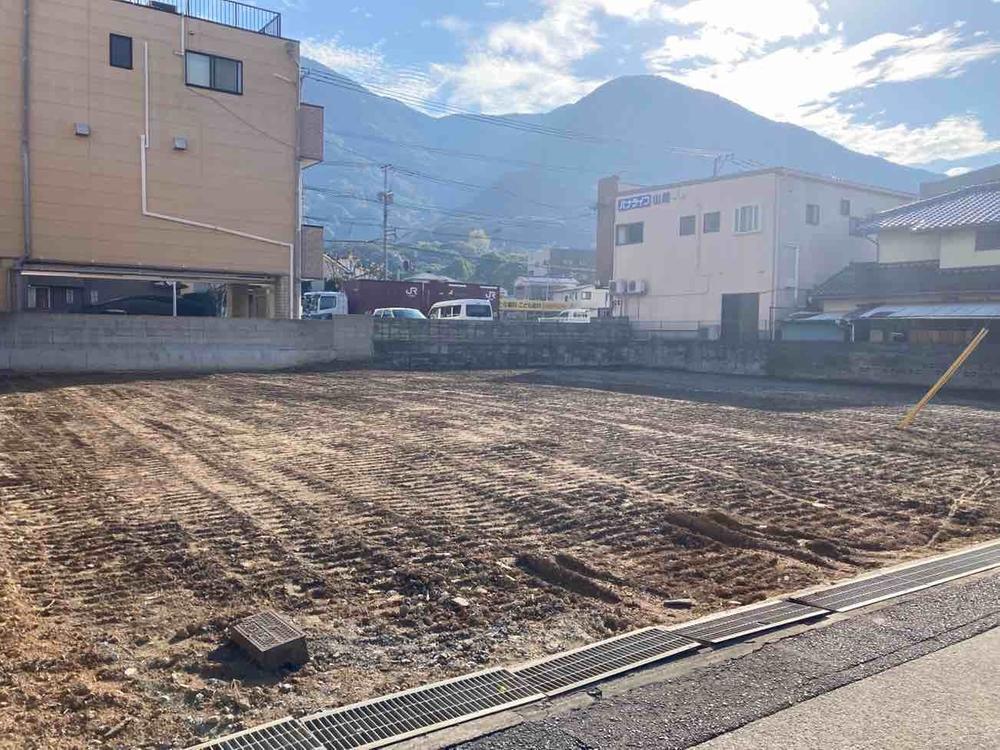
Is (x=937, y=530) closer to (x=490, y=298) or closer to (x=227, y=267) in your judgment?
(x=227, y=267)

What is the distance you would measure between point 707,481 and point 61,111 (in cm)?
1919

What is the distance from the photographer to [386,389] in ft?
51.7

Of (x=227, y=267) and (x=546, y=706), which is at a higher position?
(x=227, y=267)

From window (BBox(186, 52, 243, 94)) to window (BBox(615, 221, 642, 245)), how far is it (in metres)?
19.5

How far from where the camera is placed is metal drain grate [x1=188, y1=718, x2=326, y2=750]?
9.09ft

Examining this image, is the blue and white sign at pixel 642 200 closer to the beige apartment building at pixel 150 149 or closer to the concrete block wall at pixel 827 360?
the concrete block wall at pixel 827 360

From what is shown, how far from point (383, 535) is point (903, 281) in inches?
992

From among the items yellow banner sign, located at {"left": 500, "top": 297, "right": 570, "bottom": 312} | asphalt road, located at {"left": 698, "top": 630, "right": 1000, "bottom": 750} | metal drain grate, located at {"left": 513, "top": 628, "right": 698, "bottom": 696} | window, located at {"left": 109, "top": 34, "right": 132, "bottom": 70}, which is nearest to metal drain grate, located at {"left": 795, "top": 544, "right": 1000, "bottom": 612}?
asphalt road, located at {"left": 698, "top": 630, "right": 1000, "bottom": 750}

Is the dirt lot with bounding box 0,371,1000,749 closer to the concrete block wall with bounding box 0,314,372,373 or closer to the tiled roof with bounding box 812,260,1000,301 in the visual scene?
the concrete block wall with bounding box 0,314,372,373

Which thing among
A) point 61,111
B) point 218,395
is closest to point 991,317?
point 218,395

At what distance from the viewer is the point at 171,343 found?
18625 mm

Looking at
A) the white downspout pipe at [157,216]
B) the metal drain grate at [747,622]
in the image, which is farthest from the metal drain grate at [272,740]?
the white downspout pipe at [157,216]

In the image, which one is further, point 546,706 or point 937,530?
point 937,530

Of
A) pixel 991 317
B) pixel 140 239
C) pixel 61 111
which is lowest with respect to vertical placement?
pixel 991 317
